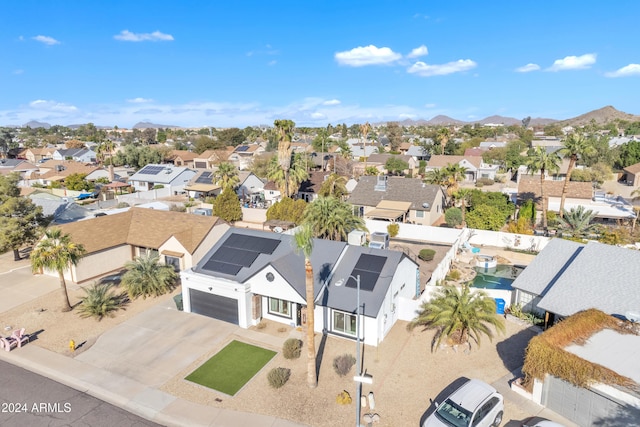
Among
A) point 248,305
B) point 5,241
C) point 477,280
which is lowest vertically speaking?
point 477,280

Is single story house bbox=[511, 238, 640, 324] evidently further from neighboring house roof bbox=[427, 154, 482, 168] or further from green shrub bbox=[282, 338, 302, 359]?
neighboring house roof bbox=[427, 154, 482, 168]

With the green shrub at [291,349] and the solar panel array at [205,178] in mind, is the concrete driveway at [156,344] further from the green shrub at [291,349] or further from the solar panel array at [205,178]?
the solar panel array at [205,178]

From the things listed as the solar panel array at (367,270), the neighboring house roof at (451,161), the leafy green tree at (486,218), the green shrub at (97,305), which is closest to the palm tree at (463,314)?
the solar panel array at (367,270)

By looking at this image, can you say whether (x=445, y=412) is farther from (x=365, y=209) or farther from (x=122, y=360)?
(x=365, y=209)

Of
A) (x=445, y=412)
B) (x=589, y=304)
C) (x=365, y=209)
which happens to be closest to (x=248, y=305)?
(x=445, y=412)

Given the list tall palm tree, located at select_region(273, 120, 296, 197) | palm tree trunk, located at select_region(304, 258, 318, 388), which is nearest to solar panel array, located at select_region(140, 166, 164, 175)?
tall palm tree, located at select_region(273, 120, 296, 197)

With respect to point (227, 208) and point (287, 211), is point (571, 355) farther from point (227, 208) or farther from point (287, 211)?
point (227, 208)
